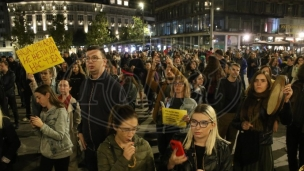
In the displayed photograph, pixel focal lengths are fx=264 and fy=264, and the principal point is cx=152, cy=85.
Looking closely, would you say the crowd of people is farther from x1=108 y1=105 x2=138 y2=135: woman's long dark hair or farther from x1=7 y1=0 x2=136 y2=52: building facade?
x1=7 y1=0 x2=136 y2=52: building facade

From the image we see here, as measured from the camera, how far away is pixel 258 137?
11.8ft

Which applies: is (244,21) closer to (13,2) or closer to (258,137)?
(258,137)

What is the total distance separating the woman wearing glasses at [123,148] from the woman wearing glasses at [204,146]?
256mm

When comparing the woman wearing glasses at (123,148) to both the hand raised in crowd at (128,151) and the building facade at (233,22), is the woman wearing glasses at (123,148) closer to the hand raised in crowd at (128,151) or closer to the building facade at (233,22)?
the hand raised in crowd at (128,151)

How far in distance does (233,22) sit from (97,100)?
53514 millimetres

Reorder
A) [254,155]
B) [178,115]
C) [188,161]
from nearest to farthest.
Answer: [188,161] < [254,155] < [178,115]

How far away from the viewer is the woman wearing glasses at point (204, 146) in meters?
2.59

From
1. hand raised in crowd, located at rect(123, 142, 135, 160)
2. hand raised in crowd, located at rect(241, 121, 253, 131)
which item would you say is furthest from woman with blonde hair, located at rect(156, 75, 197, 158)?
hand raised in crowd, located at rect(123, 142, 135, 160)

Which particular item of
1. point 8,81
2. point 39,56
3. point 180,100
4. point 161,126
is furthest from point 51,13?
point 180,100

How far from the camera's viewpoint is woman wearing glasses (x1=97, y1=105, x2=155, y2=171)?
260cm

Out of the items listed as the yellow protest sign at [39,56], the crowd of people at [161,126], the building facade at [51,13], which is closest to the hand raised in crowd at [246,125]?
the crowd of people at [161,126]

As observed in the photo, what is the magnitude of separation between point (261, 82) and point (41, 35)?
93.1 meters

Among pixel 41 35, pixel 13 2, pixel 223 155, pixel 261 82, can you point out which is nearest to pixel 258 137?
pixel 261 82

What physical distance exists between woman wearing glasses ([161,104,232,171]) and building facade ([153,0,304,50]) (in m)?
45.7
